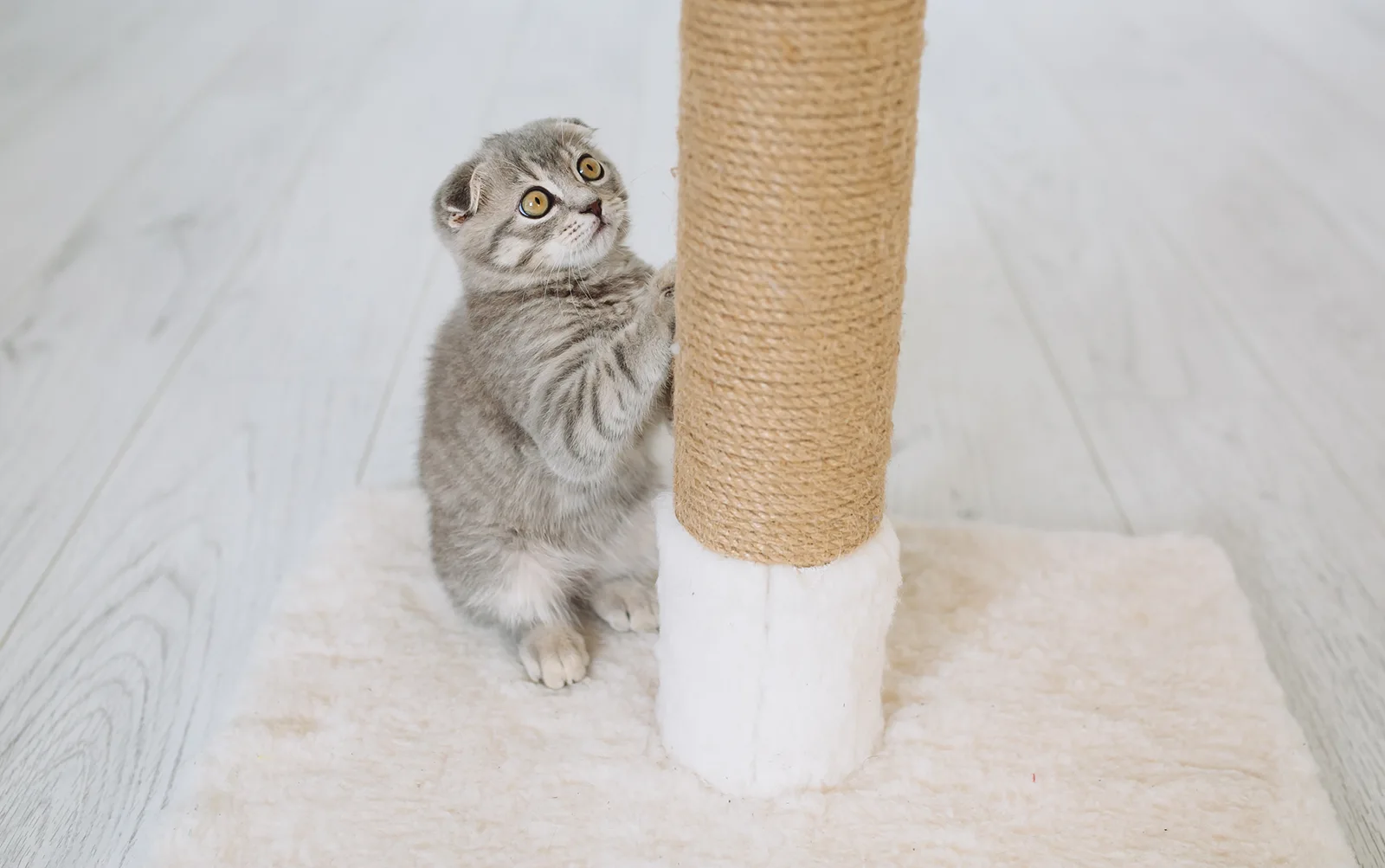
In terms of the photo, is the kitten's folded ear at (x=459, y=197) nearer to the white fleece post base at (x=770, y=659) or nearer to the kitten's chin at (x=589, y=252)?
the kitten's chin at (x=589, y=252)

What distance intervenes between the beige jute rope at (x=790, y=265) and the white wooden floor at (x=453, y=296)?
20.9 inches

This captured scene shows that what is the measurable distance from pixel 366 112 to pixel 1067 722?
1826 millimetres

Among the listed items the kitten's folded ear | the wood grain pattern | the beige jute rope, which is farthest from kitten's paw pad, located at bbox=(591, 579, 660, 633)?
the wood grain pattern

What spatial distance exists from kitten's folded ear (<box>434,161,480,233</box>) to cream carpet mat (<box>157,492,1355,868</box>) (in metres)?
0.40

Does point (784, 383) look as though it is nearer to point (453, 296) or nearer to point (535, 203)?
point (535, 203)

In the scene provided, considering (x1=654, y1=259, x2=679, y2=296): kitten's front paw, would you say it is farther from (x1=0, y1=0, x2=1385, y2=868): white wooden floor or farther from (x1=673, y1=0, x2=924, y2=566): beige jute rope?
(x1=0, y1=0, x2=1385, y2=868): white wooden floor

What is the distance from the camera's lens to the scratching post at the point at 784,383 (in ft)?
2.49

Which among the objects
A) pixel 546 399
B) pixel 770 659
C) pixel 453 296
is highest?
pixel 546 399

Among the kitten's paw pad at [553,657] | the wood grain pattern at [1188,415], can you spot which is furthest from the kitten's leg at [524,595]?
the wood grain pattern at [1188,415]

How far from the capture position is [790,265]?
31.7 inches

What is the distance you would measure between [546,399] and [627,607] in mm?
292

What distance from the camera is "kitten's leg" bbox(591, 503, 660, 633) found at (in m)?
1.15

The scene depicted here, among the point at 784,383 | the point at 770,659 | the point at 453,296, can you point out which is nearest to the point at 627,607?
the point at 770,659

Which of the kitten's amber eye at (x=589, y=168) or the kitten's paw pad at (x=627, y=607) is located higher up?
the kitten's amber eye at (x=589, y=168)
